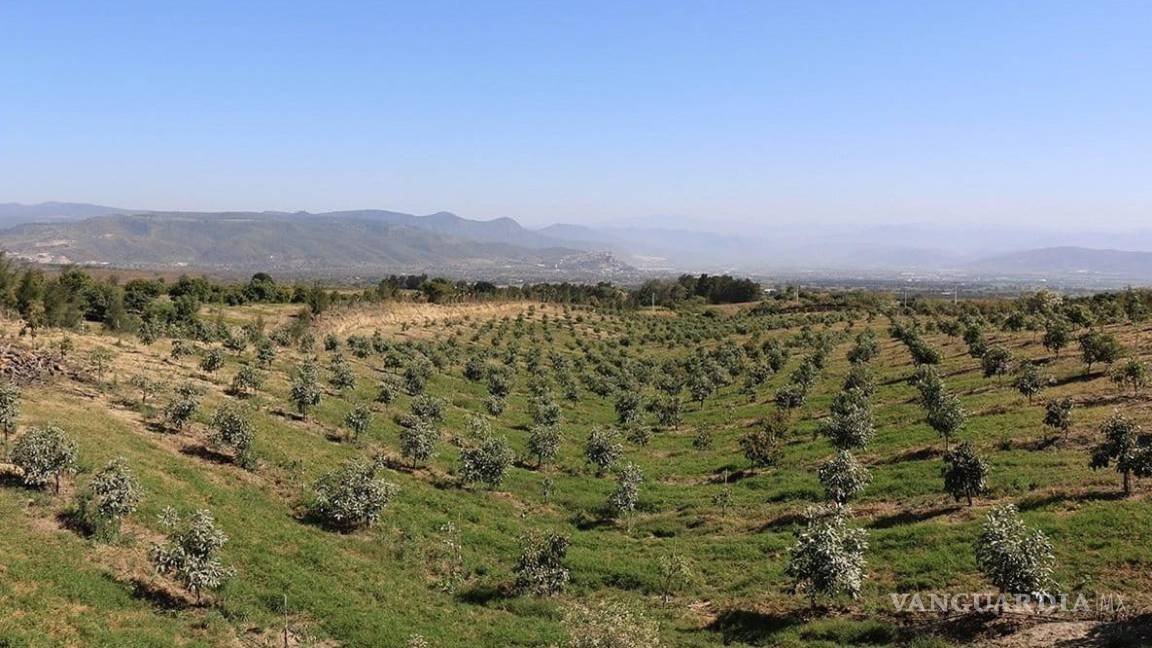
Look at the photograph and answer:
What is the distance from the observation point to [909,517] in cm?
3394

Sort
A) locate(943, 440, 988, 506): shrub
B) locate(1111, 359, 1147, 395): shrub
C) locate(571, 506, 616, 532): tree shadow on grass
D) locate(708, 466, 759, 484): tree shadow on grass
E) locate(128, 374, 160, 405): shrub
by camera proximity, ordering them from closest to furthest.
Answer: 1. locate(943, 440, 988, 506): shrub
2. locate(571, 506, 616, 532): tree shadow on grass
3. locate(128, 374, 160, 405): shrub
4. locate(1111, 359, 1147, 395): shrub
5. locate(708, 466, 759, 484): tree shadow on grass

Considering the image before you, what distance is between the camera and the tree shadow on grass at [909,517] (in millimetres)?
33375

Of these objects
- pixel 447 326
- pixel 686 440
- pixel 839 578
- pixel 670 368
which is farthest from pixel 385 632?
pixel 447 326

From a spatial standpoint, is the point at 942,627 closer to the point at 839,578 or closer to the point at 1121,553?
the point at 839,578

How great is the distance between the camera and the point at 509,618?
2703 centimetres

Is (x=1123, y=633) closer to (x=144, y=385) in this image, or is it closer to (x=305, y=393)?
(x=305, y=393)

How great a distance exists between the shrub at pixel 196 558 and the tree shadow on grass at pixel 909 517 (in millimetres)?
29570

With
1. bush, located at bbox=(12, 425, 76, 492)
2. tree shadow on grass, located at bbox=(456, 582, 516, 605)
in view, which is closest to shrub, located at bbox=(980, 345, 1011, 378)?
tree shadow on grass, located at bbox=(456, 582, 516, 605)

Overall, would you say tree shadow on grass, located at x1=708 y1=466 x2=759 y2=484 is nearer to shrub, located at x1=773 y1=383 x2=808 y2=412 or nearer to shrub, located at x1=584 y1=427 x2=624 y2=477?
shrub, located at x1=584 y1=427 x2=624 y2=477

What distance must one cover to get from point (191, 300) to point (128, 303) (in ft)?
25.5

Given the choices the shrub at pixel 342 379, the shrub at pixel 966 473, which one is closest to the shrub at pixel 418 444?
the shrub at pixel 342 379

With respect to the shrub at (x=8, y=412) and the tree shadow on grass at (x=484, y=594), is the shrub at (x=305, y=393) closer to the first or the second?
the shrub at (x=8, y=412)

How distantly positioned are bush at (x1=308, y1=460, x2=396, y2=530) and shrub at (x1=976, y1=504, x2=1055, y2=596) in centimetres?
2652

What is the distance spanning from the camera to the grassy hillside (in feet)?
80.1
